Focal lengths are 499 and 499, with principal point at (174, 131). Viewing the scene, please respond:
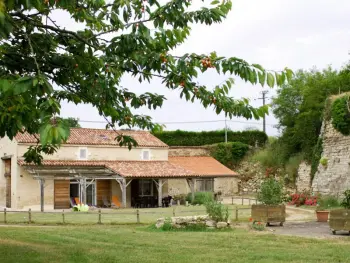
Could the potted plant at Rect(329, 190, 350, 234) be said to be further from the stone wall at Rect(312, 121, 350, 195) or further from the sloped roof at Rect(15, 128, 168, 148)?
the sloped roof at Rect(15, 128, 168, 148)

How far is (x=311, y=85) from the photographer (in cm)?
3262

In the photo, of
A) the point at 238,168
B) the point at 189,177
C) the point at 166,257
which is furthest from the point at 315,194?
the point at 166,257

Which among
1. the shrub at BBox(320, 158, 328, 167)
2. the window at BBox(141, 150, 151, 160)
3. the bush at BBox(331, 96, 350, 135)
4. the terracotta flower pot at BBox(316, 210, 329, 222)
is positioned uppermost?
the bush at BBox(331, 96, 350, 135)

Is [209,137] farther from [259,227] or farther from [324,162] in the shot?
[259,227]

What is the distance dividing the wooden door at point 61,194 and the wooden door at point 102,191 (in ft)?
7.26

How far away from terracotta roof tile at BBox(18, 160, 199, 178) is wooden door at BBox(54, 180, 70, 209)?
112cm

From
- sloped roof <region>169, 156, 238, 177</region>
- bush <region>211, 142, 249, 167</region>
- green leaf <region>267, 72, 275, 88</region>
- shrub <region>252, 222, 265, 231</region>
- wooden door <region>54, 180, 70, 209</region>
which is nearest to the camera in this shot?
green leaf <region>267, 72, 275, 88</region>

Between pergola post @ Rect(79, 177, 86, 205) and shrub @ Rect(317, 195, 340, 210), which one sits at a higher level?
pergola post @ Rect(79, 177, 86, 205)

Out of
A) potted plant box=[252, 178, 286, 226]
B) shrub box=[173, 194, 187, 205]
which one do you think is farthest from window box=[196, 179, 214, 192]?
potted plant box=[252, 178, 286, 226]

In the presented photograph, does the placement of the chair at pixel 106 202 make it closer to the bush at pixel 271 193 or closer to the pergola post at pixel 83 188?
the pergola post at pixel 83 188

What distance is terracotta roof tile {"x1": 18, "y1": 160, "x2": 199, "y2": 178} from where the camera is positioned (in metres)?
29.0

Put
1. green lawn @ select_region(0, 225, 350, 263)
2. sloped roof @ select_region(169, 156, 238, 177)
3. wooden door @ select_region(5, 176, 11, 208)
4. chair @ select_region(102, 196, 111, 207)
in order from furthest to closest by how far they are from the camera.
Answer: sloped roof @ select_region(169, 156, 238, 177), chair @ select_region(102, 196, 111, 207), wooden door @ select_region(5, 176, 11, 208), green lawn @ select_region(0, 225, 350, 263)

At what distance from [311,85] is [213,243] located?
2299 centimetres

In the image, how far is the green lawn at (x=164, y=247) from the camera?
31.4 ft
